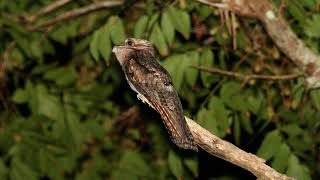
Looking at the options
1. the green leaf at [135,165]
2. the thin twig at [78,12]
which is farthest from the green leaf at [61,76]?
the green leaf at [135,165]

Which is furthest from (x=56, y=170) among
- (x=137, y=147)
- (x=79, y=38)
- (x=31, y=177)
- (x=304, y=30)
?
(x=304, y=30)

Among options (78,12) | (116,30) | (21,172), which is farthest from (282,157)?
(78,12)

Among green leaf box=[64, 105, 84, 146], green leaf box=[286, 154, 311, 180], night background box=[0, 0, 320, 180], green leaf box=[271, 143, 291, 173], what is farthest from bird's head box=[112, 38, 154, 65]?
green leaf box=[64, 105, 84, 146]

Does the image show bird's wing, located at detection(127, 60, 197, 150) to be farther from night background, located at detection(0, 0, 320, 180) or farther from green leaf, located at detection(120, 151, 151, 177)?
green leaf, located at detection(120, 151, 151, 177)

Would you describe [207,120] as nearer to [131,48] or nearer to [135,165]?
[131,48]

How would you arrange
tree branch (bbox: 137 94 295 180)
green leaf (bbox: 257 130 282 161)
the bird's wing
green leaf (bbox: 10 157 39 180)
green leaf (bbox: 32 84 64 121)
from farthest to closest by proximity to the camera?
green leaf (bbox: 32 84 64 121), green leaf (bbox: 10 157 39 180), green leaf (bbox: 257 130 282 161), the bird's wing, tree branch (bbox: 137 94 295 180)

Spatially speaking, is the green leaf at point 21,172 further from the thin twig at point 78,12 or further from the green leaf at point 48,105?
the thin twig at point 78,12
